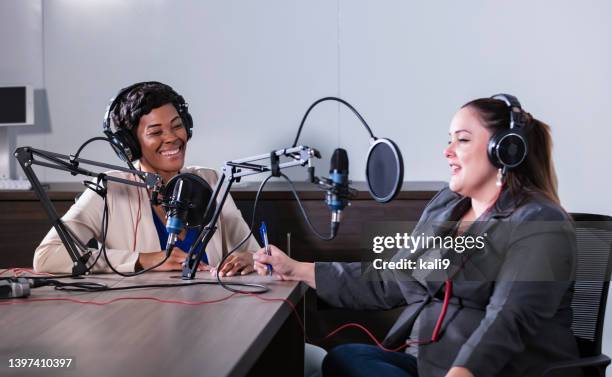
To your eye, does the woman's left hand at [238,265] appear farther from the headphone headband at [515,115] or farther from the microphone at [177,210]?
the headphone headband at [515,115]

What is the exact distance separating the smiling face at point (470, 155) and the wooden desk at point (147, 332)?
48cm

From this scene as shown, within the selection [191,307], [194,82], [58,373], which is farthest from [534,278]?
[194,82]

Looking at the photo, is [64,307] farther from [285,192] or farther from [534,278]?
[285,192]

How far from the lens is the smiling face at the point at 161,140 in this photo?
6.87 feet

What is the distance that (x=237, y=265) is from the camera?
1.80 meters

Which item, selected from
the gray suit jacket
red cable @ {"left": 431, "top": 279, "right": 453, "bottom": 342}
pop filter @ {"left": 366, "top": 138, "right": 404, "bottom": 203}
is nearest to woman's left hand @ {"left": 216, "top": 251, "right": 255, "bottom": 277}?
the gray suit jacket

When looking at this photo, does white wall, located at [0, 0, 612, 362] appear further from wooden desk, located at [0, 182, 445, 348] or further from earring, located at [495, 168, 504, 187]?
earring, located at [495, 168, 504, 187]

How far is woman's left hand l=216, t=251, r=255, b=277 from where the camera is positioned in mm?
1786

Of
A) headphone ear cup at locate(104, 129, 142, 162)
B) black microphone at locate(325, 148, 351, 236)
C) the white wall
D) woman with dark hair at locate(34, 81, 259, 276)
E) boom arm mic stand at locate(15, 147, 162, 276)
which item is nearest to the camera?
Result: black microphone at locate(325, 148, 351, 236)

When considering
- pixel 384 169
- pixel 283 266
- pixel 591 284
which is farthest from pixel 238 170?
pixel 591 284

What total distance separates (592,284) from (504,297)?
1.07 ft

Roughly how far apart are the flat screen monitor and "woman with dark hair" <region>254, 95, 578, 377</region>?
1.88 meters

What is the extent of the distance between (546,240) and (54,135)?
2618 millimetres

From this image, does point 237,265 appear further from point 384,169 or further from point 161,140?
point 384,169
